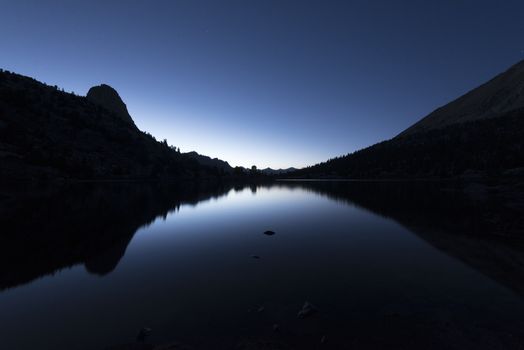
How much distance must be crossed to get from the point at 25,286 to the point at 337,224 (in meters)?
37.2

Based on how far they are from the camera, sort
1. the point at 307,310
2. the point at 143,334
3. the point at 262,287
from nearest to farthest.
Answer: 1. the point at 143,334
2. the point at 307,310
3. the point at 262,287

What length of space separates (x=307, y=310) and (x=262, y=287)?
450 cm

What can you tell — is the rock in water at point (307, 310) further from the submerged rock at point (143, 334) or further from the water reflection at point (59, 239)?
the water reflection at point (59, 239)

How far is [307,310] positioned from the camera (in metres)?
13.3

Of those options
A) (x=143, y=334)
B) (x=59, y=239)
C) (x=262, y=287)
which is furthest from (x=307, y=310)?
(x=59, y=239)

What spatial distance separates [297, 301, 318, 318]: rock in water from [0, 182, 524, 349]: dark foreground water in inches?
14.1

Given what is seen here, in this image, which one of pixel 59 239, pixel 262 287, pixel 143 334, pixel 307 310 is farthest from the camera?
pixel 59 239

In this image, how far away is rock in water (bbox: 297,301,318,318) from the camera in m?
13.1

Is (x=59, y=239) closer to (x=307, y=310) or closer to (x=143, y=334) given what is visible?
(x=143, y=334)

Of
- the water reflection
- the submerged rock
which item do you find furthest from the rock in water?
the water reflection

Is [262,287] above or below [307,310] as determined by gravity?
below

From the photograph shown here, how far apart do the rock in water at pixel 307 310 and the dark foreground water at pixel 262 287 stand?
36cm

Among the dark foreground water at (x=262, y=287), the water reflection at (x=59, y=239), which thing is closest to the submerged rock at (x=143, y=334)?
the dark foreground water at (x=262, y=287)

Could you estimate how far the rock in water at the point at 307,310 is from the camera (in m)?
13.1
